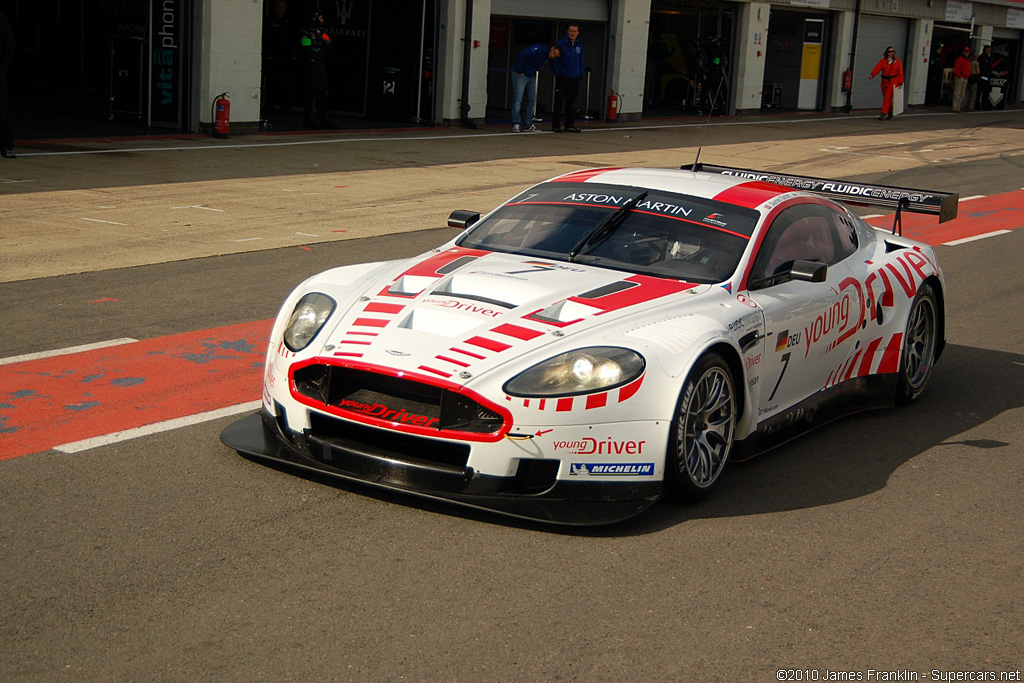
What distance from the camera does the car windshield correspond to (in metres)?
5.98

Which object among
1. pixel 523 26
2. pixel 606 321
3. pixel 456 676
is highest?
pixel 523 26

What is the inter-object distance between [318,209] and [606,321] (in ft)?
30.6

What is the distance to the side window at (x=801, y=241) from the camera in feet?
19.8

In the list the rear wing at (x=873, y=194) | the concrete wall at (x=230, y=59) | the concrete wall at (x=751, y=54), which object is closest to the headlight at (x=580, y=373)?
the rear wing at (x=873, y=194)

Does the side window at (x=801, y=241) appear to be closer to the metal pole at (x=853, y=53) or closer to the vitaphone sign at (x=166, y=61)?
the vitaphone sign at (x=166, y=61)

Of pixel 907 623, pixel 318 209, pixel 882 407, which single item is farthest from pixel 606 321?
pixel 318 209

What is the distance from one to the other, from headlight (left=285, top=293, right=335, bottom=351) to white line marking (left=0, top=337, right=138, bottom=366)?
2346mm

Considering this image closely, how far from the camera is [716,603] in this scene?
434 centimetres

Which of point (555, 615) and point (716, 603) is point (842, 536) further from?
point (555, 615)

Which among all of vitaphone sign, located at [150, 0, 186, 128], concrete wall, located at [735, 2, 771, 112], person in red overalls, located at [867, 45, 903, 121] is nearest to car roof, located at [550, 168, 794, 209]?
vitaphone sign, located at [150, 0, 186, 128]

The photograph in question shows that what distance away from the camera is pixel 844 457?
6.17 m

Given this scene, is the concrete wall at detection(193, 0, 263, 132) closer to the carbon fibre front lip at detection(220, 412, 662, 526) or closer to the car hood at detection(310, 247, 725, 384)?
the car hood at detection(310, 247, 725, 384)

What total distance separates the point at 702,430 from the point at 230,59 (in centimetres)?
1734

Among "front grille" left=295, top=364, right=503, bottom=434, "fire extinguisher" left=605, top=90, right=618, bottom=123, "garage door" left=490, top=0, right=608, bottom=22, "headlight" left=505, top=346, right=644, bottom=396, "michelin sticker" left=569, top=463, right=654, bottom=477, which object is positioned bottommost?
"michelin sticker" left=569, top=463, right=654, bottom=477
